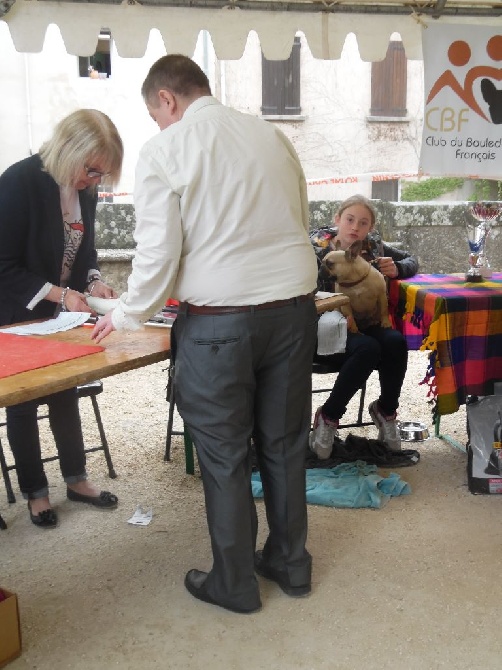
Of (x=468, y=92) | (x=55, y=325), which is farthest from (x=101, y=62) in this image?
(x=55, y=325)

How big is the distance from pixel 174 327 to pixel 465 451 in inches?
85.3

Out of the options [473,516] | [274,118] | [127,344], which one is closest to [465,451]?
[473,516]

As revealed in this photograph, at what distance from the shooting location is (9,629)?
215 centimetres

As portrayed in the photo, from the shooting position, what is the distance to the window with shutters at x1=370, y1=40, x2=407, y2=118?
1600 centimetres

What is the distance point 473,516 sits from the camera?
10.2 ft

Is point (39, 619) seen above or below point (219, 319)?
below

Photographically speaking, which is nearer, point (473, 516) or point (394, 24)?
point (473, 516)

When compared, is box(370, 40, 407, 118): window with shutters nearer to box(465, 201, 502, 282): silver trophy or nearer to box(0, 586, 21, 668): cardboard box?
box(465, 201, 502, 282): silver trophy

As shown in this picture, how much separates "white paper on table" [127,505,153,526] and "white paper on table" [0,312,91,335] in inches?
36.1

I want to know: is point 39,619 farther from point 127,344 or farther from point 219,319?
point 219,319

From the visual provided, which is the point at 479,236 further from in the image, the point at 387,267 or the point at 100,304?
the point at 100,304

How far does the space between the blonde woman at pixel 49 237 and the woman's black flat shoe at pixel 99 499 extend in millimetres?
199

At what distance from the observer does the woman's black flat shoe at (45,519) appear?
3.05 meters

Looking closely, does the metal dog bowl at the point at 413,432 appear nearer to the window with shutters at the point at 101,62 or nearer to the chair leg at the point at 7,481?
the chair leg at the point at 7,481
